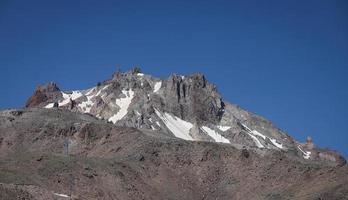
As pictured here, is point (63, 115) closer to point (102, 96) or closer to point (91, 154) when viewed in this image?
point (91, 154)

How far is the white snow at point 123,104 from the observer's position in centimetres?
17575

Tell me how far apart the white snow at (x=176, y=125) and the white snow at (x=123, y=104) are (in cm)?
740

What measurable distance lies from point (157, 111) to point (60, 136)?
49.8 meters

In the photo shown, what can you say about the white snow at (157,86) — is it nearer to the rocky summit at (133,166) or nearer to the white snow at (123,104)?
the white snow at (123,104)

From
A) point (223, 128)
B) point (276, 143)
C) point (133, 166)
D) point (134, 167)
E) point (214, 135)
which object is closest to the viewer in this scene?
point (134, 167)

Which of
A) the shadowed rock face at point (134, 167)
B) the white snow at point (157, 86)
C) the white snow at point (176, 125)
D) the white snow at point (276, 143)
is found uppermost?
the white snow at point (157, 86)

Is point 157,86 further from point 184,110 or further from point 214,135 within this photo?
point 214,135

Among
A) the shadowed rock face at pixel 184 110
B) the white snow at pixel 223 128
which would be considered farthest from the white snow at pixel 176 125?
the white snow at pixel 223 128

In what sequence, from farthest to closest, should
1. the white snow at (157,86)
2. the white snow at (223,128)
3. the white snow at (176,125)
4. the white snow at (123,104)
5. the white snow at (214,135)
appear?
the white snow at (157,86), the white snow at (223,128), the white snow at (214,135), the white snow at (123,104), the white snow at (176,125)

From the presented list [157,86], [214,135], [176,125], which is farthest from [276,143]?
[157,86]

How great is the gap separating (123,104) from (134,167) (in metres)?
71.1

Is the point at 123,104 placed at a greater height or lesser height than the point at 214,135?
greater

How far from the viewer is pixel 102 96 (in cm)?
19938

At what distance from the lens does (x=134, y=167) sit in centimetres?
11300
